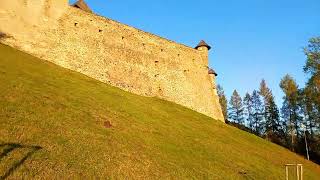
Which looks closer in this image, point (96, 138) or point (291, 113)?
point (96, 138)

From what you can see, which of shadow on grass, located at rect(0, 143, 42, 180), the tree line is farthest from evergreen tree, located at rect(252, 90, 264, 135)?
shadow on grass, located at rect(0, 143, 42, 180)

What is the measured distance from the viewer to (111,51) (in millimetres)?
41375

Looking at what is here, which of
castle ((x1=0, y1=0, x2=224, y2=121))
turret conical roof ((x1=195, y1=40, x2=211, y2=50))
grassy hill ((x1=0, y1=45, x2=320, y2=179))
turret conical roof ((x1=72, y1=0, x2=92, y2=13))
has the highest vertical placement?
turret conical roof ((x1=72, y1=0, x2=92, y2=13))

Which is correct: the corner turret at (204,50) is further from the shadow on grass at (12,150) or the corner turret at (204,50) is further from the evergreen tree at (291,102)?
the shadow on grass at (12,150)

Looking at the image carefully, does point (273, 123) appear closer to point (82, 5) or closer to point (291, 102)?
point (291, 102)

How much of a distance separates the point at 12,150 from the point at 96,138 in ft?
18.0

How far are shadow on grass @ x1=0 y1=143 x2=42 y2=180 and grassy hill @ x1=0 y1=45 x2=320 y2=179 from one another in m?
0.03

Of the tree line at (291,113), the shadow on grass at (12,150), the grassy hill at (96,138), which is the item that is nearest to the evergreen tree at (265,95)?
the tree line at (291,113)

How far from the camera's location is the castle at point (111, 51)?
35.1m

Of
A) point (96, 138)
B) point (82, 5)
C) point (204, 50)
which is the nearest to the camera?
point (96, 138)

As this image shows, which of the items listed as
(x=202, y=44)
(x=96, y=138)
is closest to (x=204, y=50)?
(x=202, y=44)

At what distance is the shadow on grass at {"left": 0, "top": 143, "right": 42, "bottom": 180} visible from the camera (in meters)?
13.3

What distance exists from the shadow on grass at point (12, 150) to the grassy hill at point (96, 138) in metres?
0.03

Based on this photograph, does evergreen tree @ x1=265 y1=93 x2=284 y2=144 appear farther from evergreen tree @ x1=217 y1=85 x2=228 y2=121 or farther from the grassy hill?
the grassy hill
